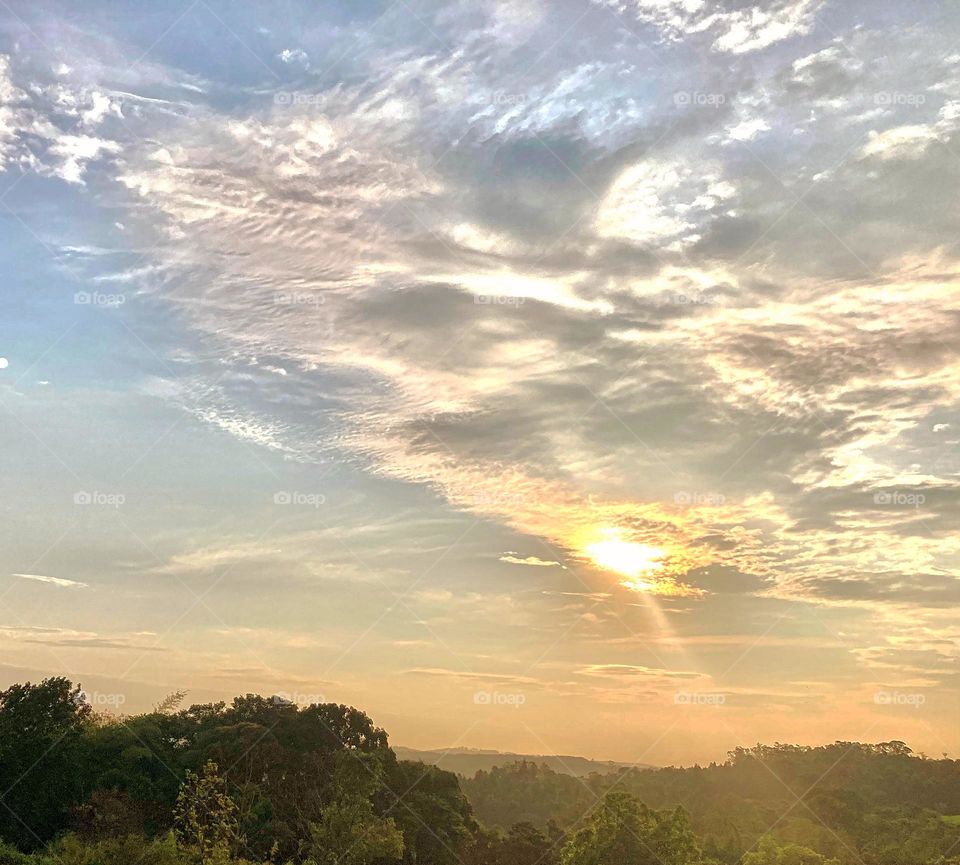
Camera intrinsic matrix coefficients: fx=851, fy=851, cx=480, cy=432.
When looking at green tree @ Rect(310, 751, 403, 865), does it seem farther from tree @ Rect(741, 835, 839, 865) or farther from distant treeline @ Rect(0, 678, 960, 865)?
tree @ Rect(741, 835, 839, 865)

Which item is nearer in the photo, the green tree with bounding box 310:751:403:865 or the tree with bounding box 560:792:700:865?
the green tree with bounding box 310:751:403:865

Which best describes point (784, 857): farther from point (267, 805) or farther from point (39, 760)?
point (39, 760)

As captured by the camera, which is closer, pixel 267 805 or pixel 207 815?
pixel 207 815

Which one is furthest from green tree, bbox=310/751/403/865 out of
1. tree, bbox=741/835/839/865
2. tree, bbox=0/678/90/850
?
tree, bbox=741/835/839/865

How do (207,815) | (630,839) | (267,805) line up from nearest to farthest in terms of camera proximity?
(207,815), (630,839), (267,805)

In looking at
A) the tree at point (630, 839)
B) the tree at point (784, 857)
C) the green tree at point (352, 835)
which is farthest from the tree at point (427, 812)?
the tree at point (784, 857)

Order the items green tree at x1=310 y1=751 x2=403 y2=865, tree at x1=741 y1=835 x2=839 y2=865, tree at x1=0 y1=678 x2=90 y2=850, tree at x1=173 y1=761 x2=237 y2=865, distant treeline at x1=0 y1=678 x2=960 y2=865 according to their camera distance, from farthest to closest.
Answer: tree at x1=741 y1=835 x2=839 y2=865 → tree at x1=0 y1=678 x2=90 y2=850 → green tree at x1=310 y1=751 x2=403 y2=865 → distant treeline at x1=0 y1=678 x2=960 y2=865 → tree at x1=173 y1=761 x2=237 y2=865

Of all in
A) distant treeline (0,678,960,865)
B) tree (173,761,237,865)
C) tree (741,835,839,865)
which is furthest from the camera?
tree (741,835,839,865)

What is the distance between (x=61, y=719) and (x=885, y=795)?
115m

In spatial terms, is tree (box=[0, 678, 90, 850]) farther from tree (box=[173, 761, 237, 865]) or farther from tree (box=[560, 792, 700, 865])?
tree (box=[560, 792, 700, 865])

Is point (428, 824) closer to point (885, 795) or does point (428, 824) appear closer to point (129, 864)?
point (129, 864)

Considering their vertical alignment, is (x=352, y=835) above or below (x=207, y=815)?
below

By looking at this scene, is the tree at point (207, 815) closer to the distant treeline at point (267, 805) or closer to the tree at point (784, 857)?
the distant treeline at point (267, 805)

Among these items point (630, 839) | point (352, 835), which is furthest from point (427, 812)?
point (630, 839)
